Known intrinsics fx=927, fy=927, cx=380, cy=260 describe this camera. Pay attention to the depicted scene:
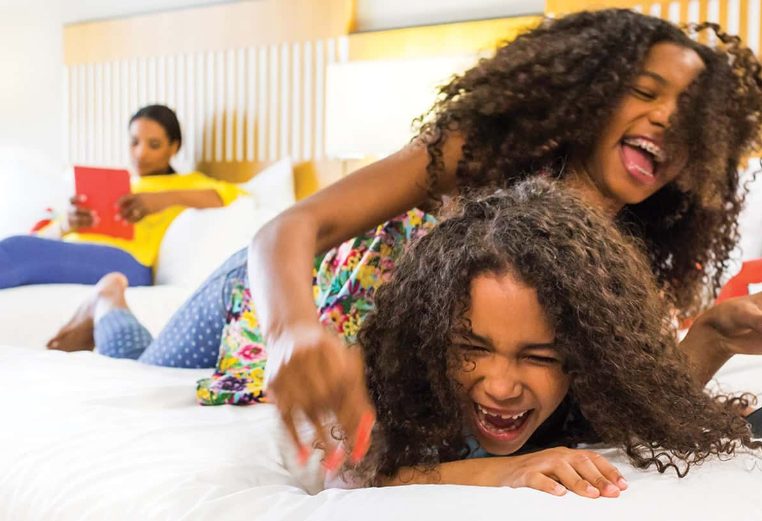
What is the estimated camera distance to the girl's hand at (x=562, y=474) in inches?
28.7

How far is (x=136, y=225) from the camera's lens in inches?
114

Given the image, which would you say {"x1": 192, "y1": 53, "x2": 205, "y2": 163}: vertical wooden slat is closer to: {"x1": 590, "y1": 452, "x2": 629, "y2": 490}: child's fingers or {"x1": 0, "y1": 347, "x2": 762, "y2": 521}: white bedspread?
{"x1": 0, "y1": 347, "x2": 762, "y2": 521}: white bedspread

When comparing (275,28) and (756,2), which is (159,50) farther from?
(756,2)

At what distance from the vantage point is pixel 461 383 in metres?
0.89

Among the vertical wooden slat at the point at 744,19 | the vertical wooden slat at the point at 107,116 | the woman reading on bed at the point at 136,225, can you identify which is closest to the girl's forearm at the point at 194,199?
the woman reading on bed at the point at 136,225

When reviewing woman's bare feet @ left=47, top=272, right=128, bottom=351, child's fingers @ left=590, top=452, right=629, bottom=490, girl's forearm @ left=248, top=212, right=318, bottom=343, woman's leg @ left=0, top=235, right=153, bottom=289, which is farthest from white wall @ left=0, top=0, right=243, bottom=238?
child's fingers @ left=590, top=452, right=629, bottom=490

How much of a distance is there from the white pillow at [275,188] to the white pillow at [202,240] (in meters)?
0.24

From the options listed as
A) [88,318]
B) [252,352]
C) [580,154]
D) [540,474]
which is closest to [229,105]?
[88,318]

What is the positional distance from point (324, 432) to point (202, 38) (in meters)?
3.12

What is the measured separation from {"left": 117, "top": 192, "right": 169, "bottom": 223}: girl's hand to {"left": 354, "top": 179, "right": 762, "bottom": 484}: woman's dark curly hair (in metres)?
2.03

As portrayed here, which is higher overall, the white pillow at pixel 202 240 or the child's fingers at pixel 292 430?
the child's fingers at pixel 292 430

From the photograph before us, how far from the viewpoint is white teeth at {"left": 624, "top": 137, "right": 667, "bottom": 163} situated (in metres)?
1.23

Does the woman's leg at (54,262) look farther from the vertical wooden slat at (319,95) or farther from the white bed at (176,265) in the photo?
the vertical wooden slat at (319,95)

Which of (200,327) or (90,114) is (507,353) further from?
(90,114)
